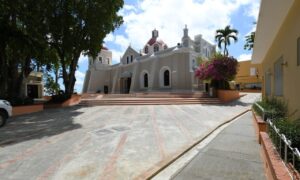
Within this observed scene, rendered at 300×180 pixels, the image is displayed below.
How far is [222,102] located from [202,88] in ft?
30.0

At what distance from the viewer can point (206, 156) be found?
5.88 meters

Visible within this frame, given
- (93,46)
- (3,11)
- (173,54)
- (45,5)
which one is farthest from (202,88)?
(3,11)

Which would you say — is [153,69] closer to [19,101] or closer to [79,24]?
[79,24]

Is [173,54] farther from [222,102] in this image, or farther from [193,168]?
[193,168]

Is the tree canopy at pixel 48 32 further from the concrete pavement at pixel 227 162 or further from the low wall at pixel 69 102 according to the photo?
the concrete pavement at pixel 227 162

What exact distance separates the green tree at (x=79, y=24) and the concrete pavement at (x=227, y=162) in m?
14.7

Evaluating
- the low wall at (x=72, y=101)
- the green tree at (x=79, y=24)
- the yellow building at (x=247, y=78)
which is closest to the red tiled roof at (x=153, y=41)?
the yellow building at (x=247, y=78)

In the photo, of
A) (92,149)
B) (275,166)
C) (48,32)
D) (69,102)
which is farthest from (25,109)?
(275,166)

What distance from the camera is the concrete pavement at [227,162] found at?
4.64m

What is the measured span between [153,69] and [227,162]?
A: 2821cm

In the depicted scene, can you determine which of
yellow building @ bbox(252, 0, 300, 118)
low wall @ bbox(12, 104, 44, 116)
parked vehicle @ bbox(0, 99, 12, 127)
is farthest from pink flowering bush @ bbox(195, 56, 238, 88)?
parked vehicle @ bbox(0, 99, 12, 127)

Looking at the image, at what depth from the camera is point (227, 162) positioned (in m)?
5.37

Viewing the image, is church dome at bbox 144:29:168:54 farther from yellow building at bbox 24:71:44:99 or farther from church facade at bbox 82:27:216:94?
yellow building at bbox 24:71:44:99

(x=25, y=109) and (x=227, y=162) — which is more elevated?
(x=25, y=109)
